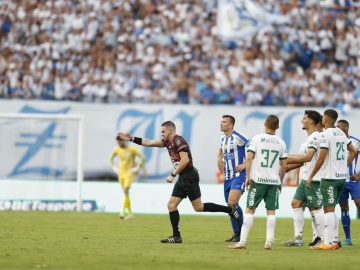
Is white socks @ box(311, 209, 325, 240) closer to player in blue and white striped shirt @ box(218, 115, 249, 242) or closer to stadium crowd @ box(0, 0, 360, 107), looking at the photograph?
player in blue and white striped shirt @ box(218, 115, 249, 242)

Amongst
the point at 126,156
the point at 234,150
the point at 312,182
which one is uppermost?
the point at 234,150

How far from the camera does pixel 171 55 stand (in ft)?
108

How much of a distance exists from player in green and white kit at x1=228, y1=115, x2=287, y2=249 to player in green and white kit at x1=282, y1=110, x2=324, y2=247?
54 cm

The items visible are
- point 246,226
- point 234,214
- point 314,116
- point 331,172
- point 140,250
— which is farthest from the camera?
point 234,214

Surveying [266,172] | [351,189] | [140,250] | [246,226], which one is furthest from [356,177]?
[140,250]

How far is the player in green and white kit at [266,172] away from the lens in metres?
14.5

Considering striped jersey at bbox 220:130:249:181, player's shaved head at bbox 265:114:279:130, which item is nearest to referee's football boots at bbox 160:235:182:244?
striped jersey at bbox 220:130:249:181

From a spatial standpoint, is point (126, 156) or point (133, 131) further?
point (133, 131)

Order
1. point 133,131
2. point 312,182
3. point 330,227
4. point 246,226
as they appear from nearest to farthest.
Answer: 1. point 246,226
2. point 330,227
3. point 312,182
4. point 133,131

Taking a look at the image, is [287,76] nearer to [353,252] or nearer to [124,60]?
[124,60]

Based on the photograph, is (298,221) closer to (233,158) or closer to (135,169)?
(233,158)

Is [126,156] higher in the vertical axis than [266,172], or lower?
lower

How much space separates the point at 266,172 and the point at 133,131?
15434mm

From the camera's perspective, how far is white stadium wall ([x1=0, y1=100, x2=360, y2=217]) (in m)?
29.5
